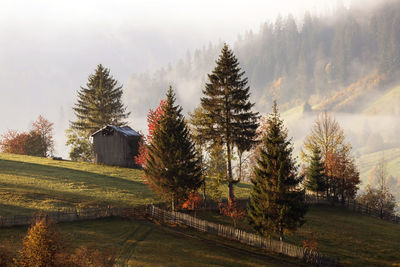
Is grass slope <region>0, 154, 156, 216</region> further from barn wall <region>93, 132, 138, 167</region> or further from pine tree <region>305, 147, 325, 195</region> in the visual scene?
pine tree <region>305, 147, 325, 195</region>

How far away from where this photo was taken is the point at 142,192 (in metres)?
46.4

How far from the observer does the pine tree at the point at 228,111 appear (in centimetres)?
3997

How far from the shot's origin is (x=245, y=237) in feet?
102

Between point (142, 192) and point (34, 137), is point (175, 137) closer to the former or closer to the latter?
point (142, 192)

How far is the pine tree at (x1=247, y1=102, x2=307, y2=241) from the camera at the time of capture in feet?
94.3

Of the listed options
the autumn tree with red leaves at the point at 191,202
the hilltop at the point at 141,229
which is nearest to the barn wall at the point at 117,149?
the hilltop at the point at 141,229

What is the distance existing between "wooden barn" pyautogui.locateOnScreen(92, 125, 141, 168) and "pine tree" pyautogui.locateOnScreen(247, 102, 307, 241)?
38.8 m

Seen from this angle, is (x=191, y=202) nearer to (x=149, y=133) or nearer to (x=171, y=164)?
(x=171, y=164)

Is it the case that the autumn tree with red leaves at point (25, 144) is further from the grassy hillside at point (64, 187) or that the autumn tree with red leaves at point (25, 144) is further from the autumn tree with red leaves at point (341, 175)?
the autumn tree with red leaves at point (341, 175)

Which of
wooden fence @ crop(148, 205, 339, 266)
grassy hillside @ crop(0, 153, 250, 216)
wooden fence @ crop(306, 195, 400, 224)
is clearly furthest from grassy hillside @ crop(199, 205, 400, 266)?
grassy hillside @ crop(0, 153, 250, 216)

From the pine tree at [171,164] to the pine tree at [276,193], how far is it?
390 inches

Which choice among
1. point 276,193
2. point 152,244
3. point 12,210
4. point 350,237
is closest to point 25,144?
point 12,210

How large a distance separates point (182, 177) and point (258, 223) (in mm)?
10950

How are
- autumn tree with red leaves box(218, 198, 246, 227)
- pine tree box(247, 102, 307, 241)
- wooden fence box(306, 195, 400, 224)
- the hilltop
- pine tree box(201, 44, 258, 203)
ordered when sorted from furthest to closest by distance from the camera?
→ wooden fence box(306, 195, 400, 224)
pine tree box(201, 44, 258, 203)
autumn tree with red leaves box(218, 198, 246, 227)
pine tree box(247, 102, 307, 241)
the hilltop
